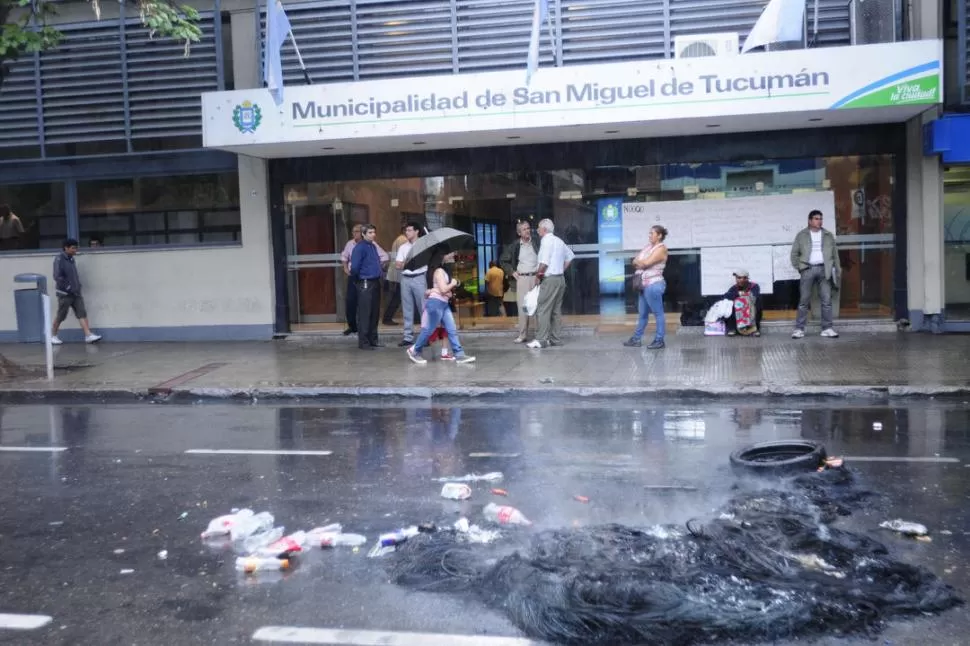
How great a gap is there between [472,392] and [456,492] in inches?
187

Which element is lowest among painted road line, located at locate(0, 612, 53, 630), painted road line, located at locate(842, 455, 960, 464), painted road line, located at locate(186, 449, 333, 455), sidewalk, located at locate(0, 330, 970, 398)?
painted road line, located at locate(0, 612, 53, 630)

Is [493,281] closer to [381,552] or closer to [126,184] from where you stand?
[126,184]

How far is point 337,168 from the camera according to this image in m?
16.6

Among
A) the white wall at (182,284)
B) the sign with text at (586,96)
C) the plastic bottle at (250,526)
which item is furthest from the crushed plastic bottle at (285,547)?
the white wall at (182,284)

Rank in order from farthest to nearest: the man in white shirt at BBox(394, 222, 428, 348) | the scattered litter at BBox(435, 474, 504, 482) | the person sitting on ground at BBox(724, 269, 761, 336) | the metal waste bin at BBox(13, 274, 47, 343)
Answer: the metal waste bin at BBox(13, 274, 47, 343), the person sitting on ground at BBox(724, 269, 761, 336), the man in white shirt at BBox(394, 222, 428, 348), the scattered litter at BBox(435, 474, 504, 482)

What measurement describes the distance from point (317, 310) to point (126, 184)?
4132 mm

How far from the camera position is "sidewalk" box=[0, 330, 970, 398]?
10961 mm

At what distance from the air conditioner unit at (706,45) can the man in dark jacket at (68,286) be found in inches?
416

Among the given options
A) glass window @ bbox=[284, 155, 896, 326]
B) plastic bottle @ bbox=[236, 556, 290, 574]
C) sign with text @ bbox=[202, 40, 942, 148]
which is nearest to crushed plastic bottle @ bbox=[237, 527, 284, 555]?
plastic bottle @ bbox=[236, 556, 290, 574]

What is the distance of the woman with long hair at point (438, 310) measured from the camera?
41.5ft

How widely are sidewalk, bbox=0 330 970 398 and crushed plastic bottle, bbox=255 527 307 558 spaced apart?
18.6 ft

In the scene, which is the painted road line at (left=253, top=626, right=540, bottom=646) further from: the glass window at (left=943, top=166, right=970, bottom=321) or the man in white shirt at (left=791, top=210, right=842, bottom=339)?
the glass window at (left=943, top=166, right=970, bottom=321)

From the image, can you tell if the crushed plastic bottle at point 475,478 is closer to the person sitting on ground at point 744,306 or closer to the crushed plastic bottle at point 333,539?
the crushed plastic bottle at point 333,539

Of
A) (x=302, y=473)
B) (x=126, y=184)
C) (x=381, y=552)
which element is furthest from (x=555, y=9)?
(x=381, y=552)
